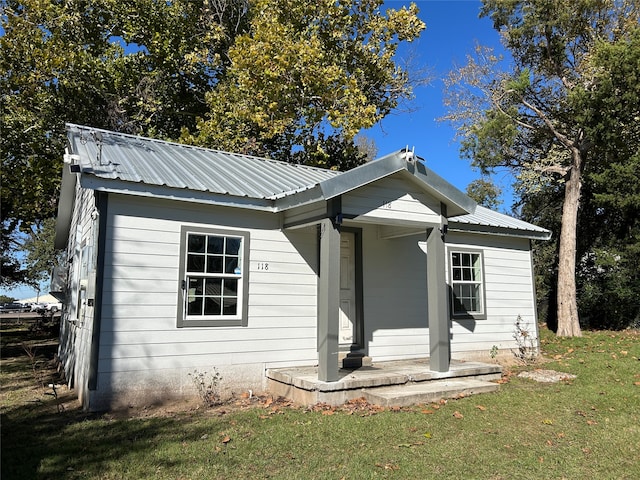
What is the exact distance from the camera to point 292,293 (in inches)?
325

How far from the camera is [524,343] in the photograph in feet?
36.5

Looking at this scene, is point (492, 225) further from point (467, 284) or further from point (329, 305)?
point (329, 305)

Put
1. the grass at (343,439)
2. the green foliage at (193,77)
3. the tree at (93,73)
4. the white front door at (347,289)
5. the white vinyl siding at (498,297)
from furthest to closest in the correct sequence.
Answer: the green foliage at (193,77), the tree at (93,73), the white vinyl siding at (498,297), the white front door at (347,289), the grass at (343,439)

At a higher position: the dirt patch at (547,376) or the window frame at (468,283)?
the window frame at (468,283)

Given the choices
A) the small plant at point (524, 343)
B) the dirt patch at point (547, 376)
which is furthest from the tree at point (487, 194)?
the dirt patch at point (547, 376)

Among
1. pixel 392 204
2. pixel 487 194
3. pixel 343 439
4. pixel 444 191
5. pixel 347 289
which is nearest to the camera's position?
pixel 343 439

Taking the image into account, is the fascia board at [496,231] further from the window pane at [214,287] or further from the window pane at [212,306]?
the window pane at [212,306]

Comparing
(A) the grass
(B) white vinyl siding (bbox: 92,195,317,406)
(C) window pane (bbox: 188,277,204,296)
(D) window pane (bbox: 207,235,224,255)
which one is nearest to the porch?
(A) the grass

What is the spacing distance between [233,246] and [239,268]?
36 cm

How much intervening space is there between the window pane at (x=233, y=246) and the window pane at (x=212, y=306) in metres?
0.74

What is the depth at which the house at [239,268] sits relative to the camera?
674 cm

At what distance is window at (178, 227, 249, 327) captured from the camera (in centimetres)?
727

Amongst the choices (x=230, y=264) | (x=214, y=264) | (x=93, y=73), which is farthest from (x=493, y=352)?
(x=93, y=73)

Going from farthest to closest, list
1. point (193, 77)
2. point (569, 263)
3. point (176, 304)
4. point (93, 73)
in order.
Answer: point (193, 77) → point (93, 73) → point (569, 263) → point (176, 304)
